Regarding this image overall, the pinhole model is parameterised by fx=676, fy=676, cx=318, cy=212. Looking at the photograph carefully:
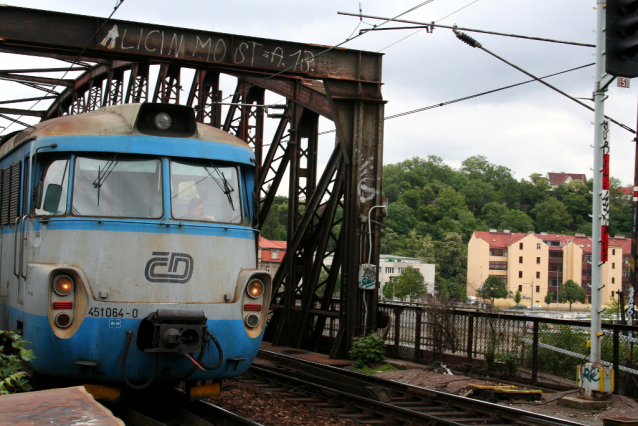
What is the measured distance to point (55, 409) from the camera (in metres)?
3.59

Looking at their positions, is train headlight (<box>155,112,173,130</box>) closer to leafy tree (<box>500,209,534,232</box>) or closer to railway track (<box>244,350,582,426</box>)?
railway track (<box>244,350,582,426</box>)

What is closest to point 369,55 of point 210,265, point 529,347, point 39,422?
point 529,347

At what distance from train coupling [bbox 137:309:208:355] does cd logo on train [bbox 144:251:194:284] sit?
0.42 metres

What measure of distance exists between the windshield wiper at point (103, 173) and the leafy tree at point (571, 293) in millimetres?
88024

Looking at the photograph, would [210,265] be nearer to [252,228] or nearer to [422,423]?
[252,228]

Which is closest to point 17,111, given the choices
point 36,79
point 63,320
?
point 36,79

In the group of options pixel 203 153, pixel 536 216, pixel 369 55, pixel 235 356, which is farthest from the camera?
pixel 536 216

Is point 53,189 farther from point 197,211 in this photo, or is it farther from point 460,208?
point 460,208

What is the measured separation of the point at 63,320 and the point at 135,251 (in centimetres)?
102

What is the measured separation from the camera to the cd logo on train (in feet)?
24.1

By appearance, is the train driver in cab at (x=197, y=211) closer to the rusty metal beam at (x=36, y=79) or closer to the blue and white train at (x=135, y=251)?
the blue and white train at (x=135, y=251)

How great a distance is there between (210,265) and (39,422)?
4.36 meters

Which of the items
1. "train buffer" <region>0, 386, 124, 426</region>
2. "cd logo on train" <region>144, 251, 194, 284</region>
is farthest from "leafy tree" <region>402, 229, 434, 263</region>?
"train buffer" <region>0, 386, 124, 426</region>

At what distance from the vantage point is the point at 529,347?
12188 millimetres
